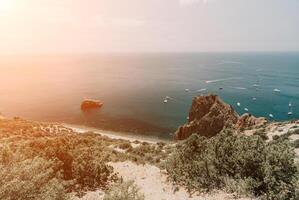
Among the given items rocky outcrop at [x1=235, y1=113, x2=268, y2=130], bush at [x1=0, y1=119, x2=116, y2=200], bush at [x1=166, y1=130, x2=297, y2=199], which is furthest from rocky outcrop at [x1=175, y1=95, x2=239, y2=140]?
bush at [x1=166, y1=130, x2=297, y2=199]

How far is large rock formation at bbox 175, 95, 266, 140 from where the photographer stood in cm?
5081

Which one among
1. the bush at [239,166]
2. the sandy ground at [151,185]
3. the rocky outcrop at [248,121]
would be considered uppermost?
the bush at [239,166]

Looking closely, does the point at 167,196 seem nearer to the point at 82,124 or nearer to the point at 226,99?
the point at 82,124

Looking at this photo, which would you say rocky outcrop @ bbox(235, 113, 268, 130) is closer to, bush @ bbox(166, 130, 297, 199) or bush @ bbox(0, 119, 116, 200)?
bush @ bbox(166, 130, 297, 199)

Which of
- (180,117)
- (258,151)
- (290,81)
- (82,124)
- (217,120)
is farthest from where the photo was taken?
(290,81)

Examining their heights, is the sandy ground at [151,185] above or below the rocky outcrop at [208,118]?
above

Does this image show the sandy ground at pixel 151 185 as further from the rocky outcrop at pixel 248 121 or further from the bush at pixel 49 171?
the rocky outcrop at pixel 248 121

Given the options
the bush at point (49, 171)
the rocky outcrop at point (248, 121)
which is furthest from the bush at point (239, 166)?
the rocky outcrop at point (248, 121)

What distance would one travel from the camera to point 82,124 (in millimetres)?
76375

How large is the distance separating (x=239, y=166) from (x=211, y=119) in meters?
34.8

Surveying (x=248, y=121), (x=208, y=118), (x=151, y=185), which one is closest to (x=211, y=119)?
(x=208, y=118)

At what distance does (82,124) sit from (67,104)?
28.1 m

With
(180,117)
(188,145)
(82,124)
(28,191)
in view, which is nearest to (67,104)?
(82,124)

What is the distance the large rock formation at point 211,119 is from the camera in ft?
167
